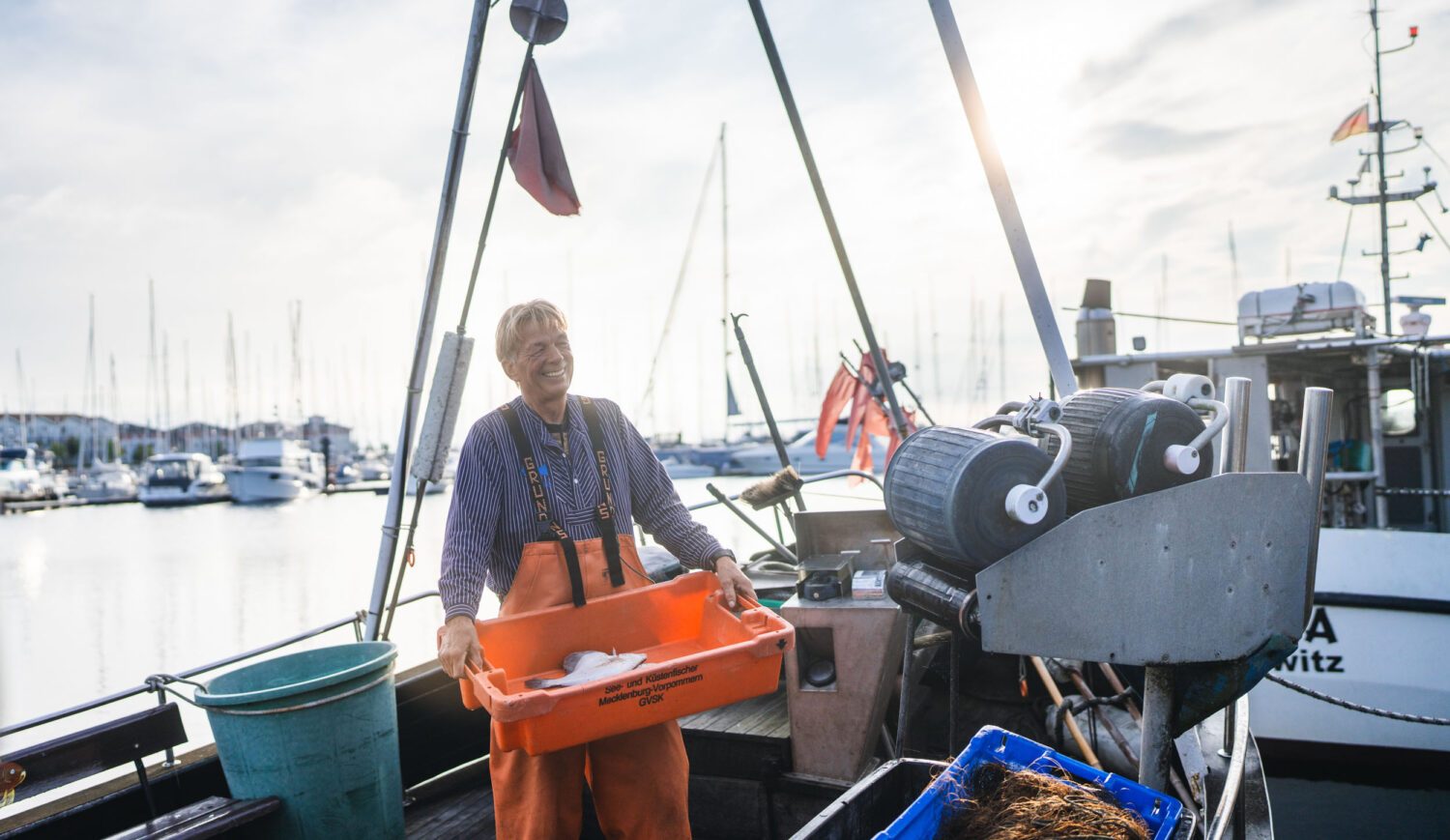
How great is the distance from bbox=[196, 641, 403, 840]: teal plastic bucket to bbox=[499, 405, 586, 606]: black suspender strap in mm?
893

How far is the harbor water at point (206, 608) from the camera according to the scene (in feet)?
23.5

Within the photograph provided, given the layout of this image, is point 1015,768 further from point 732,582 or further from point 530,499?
point 530,499

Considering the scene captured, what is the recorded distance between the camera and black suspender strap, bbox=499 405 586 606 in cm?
243

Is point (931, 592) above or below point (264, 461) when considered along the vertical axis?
above

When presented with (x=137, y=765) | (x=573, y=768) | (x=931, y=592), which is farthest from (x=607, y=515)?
(x=137, y=765)

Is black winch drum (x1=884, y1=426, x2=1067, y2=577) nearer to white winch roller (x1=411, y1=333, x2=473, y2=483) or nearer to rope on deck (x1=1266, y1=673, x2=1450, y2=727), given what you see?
rope on deck (x1=1266, y1=673, x2=1450, y2=727)

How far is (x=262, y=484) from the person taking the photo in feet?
158

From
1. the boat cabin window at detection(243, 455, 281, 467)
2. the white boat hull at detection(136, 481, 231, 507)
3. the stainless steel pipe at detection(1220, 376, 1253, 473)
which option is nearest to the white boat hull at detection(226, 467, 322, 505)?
the boat cabin window at detection(243, 455, 281, 467)

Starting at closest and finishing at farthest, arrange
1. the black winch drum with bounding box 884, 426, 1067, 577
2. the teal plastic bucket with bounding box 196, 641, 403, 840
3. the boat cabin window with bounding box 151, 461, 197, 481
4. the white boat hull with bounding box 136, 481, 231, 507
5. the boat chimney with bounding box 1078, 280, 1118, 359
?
the black winch drum with bounding box 884, 426, 1067, 577 < the teal plastic bucket with bounding box 196, 641, 403, 840 < the boat chimney with bounding box 1078, 280, 1118, 359 < the white boat hull with bounding box 136, 481, 231, 507 < the boat cabin window with bounding box 151, 461, 197, 481

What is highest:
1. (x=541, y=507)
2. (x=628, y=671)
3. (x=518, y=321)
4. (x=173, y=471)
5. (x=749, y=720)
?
(x=518, y=321)

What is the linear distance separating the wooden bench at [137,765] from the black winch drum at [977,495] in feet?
7.43

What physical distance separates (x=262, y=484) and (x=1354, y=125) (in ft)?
169

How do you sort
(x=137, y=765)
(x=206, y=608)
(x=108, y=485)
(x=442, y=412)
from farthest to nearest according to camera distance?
1. (x=108, y=485)
2. (x=206, y=608)
3. (x=442, y=412)
4. (x=137, y=765)

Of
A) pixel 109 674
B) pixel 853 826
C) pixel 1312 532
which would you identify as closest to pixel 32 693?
pixel 109 674
